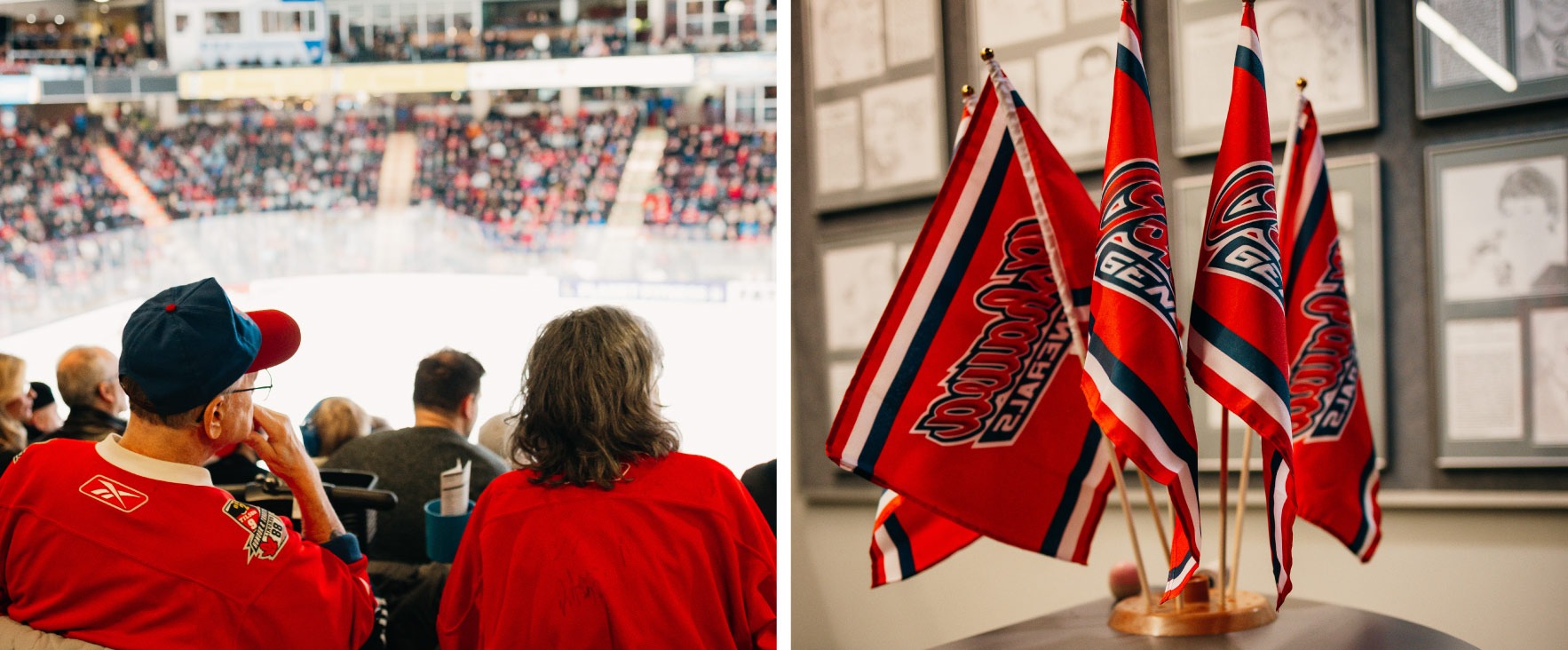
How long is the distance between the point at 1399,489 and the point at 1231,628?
2.31ft

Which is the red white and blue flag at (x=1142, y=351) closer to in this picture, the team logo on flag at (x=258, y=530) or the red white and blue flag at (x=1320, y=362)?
the red white and blue flag at (x=1320, y=362)

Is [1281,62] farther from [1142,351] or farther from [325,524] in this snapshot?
[325,524]

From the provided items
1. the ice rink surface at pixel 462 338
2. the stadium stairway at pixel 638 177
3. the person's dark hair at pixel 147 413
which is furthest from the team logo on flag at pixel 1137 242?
the stadium stairway at pixel 638 177

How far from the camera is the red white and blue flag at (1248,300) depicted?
4.96 ft

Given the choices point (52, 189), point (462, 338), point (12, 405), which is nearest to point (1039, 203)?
→ point (12, 405)

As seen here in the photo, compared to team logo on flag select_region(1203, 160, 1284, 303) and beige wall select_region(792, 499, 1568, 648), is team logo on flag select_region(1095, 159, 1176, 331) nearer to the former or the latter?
team logo on flag select_region(1203, 160, 1284, 303)

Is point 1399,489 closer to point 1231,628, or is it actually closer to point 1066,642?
point 1231,628

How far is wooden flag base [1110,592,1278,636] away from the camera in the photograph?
1.64 m

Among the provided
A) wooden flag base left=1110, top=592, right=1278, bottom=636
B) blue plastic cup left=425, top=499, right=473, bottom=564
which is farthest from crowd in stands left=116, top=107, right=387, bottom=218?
wooden flag base left=1110, top=592, right=1278, bottom=636

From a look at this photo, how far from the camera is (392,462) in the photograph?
237cm

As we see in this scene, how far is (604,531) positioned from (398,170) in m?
10.7

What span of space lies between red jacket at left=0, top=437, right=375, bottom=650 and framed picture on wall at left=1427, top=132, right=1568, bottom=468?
204cm

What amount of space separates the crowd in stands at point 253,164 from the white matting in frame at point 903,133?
391 inches

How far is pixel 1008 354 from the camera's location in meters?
1.76
